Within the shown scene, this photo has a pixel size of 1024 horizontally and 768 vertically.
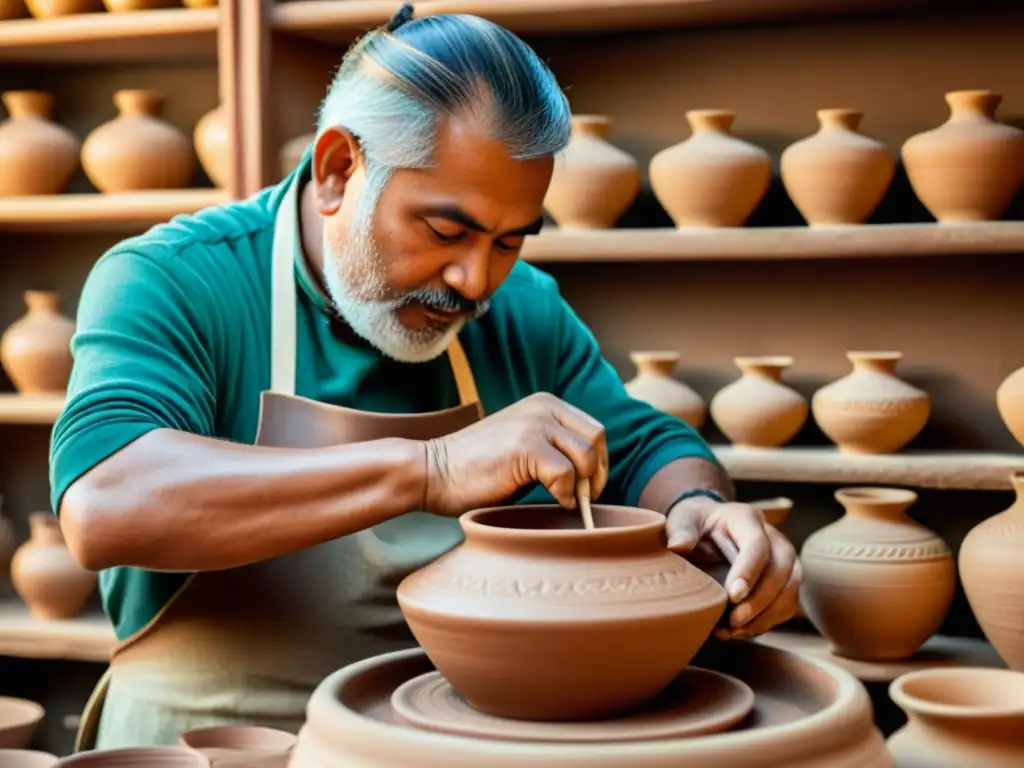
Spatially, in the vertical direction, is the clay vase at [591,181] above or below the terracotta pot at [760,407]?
above

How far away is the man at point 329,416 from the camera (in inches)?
66.9

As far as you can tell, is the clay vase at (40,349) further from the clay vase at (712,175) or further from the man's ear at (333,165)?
the man's ear at (333,165)

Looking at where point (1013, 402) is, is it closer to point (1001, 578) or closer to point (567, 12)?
point (1001, 578)

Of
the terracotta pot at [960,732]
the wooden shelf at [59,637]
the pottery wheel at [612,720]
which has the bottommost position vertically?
the wooden shelf at [59,637]

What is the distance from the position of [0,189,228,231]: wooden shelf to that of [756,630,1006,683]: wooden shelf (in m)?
1.82

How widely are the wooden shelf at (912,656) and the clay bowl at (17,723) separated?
1639 millimetres

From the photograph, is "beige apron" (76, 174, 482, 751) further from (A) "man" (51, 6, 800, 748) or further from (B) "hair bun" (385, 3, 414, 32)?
(B) "hair bun" (385, 3, 414, 32)

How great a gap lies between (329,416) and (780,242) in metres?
1.51

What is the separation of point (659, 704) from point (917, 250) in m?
1.90

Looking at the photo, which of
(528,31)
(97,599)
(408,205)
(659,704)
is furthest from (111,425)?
(97,599)

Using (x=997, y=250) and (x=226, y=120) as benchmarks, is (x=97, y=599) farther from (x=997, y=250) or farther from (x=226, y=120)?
(x=997, y=250)

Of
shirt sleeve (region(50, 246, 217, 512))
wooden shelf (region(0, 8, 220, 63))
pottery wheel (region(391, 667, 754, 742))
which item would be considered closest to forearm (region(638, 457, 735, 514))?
pottery wheel (region(391, 667, 754, 742))

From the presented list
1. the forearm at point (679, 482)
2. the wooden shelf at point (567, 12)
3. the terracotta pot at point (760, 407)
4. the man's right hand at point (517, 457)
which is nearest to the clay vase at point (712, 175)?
the wooden shelf at point (567, 12)

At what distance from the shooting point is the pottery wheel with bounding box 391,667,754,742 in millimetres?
1387
